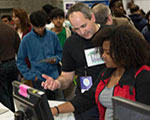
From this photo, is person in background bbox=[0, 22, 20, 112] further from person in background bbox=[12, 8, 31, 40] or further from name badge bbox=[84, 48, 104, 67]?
name badge bbox=[84, 48, 104, 67]

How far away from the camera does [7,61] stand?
2977mm

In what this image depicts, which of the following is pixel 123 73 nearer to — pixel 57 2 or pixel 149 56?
pixel 149 56

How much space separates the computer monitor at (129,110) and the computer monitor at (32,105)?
0.35 metres

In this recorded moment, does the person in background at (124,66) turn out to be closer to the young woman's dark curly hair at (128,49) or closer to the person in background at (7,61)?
the young woman's dark curly hair at (128,49)

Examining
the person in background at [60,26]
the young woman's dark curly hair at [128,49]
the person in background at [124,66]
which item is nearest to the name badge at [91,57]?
the person in background at [124,66]

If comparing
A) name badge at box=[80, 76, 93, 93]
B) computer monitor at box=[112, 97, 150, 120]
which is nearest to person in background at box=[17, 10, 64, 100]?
name badge at box=[80, 76, 93, 93]

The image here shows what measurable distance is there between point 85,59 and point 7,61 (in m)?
1.54

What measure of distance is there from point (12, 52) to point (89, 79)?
1.60 meters

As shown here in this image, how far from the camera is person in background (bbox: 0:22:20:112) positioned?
2934 mm

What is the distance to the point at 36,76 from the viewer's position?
264 cm

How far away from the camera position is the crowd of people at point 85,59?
3.91ft

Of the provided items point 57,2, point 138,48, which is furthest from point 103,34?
point 57,2

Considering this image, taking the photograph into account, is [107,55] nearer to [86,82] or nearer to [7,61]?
[86,82]

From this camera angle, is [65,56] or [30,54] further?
[30,54]
